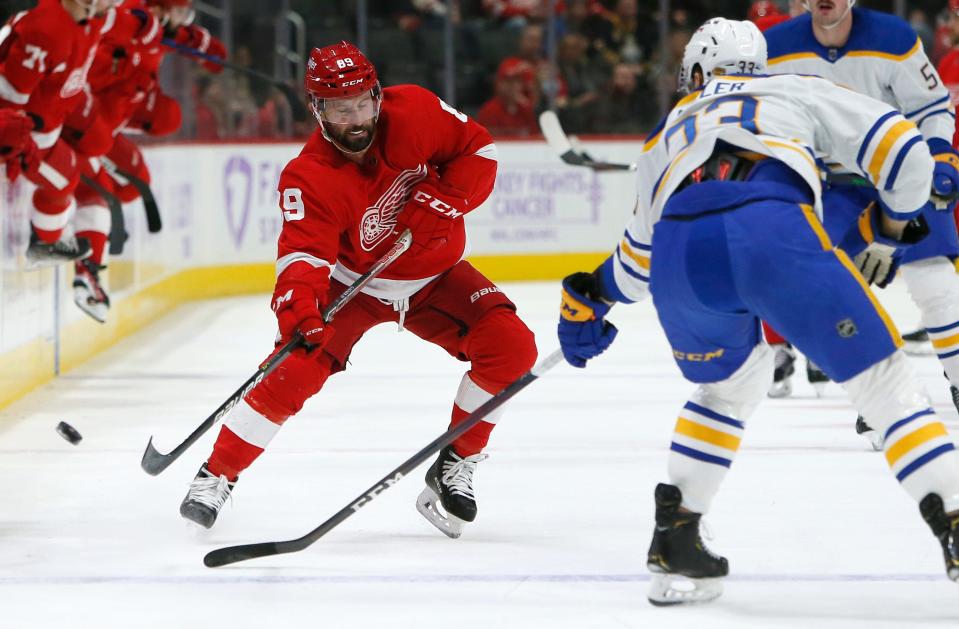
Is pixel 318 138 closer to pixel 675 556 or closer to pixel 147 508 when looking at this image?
pixel 147 508

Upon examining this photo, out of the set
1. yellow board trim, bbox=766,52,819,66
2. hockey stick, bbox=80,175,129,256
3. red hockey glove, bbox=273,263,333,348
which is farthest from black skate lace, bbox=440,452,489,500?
hockey stick, bbox=80,175,129,256

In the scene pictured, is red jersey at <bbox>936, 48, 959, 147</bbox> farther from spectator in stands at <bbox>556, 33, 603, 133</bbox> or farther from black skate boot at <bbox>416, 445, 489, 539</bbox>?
spectator in stands at <bbox>556, 33, 603, 133</bbox>

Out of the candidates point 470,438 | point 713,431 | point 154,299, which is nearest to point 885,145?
point 713,431

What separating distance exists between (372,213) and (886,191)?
1.17 metres

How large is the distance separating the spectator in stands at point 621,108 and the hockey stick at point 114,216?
12.3 ft

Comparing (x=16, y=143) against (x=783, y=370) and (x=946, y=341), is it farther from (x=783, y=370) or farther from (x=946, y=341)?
(x=946, y=341)

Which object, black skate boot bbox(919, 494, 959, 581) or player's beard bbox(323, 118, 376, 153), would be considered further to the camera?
player's beard bbox(323, 118, 376, 153)

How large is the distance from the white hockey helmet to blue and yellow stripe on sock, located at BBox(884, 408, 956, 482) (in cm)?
74

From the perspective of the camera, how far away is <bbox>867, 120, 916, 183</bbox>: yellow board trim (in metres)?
Answer: 2.42

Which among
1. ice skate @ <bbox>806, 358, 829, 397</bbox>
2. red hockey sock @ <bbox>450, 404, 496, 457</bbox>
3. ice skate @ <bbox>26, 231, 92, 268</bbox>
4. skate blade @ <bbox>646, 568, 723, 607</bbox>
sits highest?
skate blade @ <bbox>646, 568, 723, 607</bbox>

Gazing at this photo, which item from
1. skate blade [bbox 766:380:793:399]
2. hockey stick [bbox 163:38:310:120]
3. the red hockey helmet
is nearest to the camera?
the red hockey helmet

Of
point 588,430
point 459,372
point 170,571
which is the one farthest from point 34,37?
point 170,571

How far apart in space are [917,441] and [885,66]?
5.43 feet

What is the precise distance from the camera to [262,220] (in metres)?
8.30
